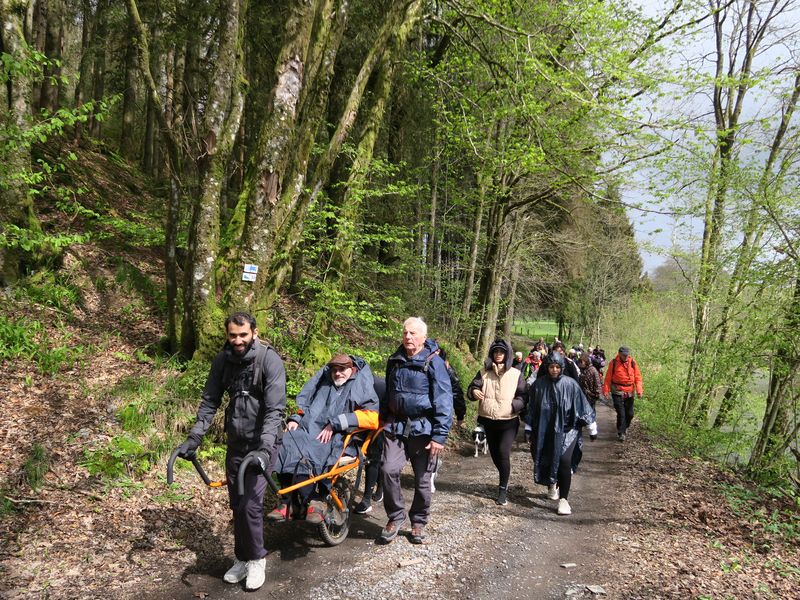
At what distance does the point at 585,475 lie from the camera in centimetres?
805

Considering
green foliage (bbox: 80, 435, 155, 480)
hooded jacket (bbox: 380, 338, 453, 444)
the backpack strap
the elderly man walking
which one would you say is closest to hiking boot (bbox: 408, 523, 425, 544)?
the elderly man walking

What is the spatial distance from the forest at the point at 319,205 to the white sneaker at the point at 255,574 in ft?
6.64

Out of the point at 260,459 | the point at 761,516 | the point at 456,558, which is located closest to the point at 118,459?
the point at 260,459

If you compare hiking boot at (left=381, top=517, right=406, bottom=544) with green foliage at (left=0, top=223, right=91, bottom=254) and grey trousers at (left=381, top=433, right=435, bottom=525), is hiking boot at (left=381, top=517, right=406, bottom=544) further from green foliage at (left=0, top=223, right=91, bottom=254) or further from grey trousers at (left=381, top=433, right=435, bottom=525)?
green foliage at (left=0, top=223, right=91, bottom=254)

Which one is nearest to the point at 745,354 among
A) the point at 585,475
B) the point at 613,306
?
the point at 585,475

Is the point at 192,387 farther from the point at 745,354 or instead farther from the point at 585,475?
the point at 745,354

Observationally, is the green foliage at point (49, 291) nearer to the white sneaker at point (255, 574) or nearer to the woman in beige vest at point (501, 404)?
the white sneaker at point (255, 574)

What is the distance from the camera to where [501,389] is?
6289 mm

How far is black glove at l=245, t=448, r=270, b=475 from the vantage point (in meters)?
3.54

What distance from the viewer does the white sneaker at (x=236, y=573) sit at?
378 cm

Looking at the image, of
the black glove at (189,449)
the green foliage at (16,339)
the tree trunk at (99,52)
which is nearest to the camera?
the black glove at (189,449)

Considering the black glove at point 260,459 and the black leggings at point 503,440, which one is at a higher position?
the black glove at point 260,459

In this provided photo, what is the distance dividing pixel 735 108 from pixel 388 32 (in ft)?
41.7

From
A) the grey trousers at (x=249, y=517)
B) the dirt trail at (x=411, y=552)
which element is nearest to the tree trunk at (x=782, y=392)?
the dirt trail at (x=411, y=552)
